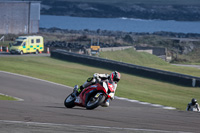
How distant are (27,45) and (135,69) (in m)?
17.8

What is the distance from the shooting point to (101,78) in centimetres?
1085

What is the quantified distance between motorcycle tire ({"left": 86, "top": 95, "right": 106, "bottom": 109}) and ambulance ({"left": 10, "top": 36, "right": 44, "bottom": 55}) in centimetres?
3414

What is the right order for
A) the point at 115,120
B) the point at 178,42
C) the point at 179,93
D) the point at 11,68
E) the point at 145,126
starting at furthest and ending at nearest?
the point at 178,42 → the point at 11,68 → the point at 179,93 → the point at 115,120 → the point at 145,126

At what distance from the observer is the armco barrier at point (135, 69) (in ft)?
90.2

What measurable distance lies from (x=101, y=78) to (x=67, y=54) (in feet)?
94.6

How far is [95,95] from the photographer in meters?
Result: 10.6

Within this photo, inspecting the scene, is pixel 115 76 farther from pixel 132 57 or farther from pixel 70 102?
pixel 132 57

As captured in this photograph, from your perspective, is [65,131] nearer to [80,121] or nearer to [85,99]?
[80,121]

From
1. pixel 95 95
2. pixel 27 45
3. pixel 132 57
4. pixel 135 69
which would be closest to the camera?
pixel 95 95

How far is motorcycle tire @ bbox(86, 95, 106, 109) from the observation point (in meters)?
10.5

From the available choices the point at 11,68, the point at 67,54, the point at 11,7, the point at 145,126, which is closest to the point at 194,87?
the point at 11,68

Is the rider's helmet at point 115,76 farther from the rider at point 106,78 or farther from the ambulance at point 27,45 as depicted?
the ambulance at point 27,45

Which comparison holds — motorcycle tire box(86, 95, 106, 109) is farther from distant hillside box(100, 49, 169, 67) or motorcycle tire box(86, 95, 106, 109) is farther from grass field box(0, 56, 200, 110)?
distant hillside box(100, 49, 169, 67)

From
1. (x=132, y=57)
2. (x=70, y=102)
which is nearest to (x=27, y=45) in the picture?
(x=132, y=57)
